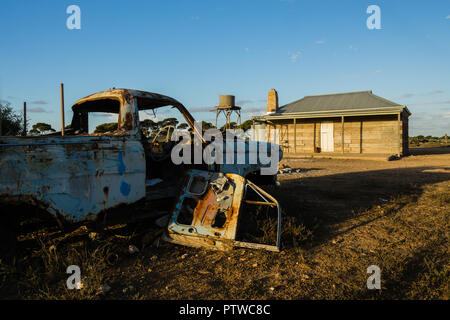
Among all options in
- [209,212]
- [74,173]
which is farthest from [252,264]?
[74,173]

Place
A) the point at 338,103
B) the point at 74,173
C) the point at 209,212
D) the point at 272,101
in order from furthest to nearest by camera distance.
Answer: the point at 272,101 → the point at 338,103 → the point at 209,212 → the point at 74,173

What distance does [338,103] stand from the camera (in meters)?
21.3

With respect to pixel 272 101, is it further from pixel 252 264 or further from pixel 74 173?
pixel 74 173

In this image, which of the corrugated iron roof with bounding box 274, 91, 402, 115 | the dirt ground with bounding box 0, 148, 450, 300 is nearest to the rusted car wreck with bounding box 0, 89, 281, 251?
the dirt ground with bounding box 0, 148, 450, 300

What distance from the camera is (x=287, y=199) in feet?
20.5

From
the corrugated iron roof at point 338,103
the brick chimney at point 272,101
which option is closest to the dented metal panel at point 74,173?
the corrugated iron roof at point 338,103

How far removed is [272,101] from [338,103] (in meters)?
4.96

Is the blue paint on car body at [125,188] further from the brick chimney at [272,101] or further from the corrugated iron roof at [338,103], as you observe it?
the brick chimney at [272,101]

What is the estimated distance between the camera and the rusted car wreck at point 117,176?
8.65 feet

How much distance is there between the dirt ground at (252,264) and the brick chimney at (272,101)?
1875 centimetres

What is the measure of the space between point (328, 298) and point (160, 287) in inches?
59.1

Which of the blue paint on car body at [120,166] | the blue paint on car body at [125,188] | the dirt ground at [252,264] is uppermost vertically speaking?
the blue paint on car body at [120,166]

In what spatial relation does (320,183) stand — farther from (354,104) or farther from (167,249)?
(354,104)
